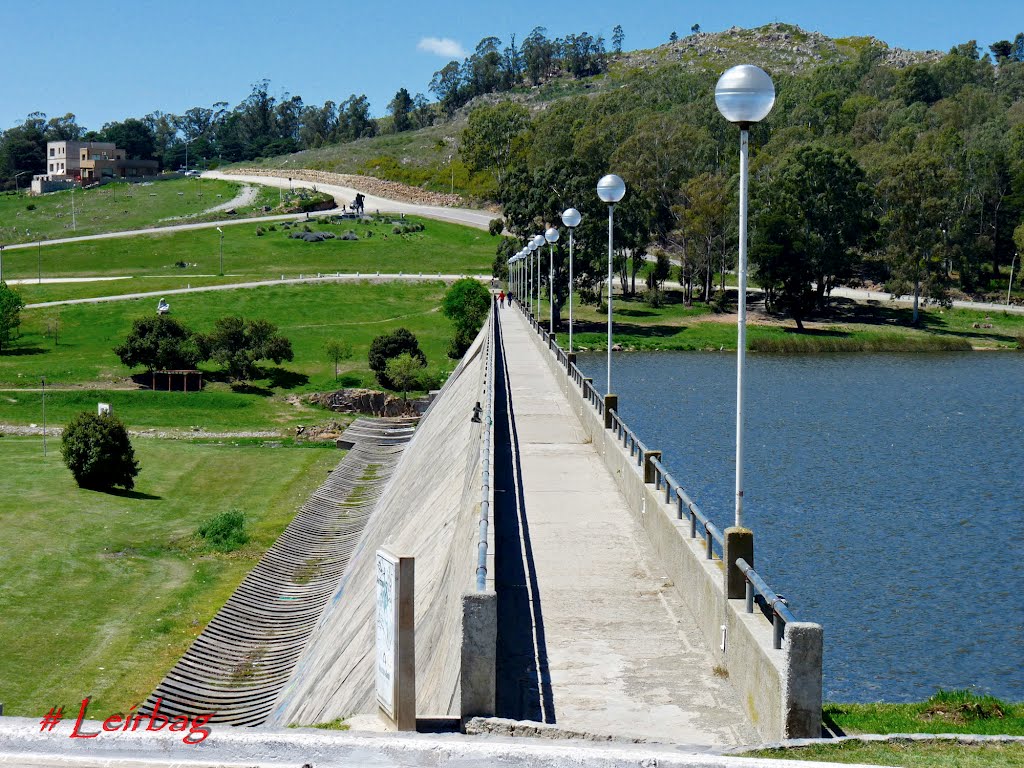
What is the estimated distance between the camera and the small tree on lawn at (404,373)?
250ft

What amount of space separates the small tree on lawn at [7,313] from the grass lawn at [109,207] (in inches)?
2680

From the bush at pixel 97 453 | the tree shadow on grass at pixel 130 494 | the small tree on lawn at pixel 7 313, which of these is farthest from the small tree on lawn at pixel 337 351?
the bush at pixel 97 453

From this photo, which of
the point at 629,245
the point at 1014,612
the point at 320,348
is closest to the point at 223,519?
the point at 1014,612

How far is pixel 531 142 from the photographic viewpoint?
16325 centimetres

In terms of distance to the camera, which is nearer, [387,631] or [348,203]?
[387,631]

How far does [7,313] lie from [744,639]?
8449 centimetres

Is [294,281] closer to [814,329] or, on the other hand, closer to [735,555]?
[814,329]

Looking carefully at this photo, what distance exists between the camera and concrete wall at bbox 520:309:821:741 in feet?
34.9

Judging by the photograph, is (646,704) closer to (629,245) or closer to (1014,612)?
(1014,612)

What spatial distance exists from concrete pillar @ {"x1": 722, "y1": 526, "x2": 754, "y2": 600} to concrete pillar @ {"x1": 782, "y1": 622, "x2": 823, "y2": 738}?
2.77 m

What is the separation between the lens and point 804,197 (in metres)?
97.2

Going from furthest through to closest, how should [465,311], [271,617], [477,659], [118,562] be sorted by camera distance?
[465,311]
[118,562]
[271,617]
[477,659]

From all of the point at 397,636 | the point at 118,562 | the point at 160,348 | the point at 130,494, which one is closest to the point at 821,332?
the point at 160,348

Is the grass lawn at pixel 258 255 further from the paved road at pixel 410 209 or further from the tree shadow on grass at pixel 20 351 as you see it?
the tree shadow on grass at pixel 20 351
